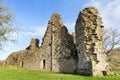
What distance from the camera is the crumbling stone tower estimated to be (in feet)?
93.2

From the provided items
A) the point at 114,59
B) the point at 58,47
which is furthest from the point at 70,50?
the point at 114,59

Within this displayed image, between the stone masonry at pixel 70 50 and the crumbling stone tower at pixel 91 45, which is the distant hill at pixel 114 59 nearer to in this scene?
the stone masonry at pixel 70 50

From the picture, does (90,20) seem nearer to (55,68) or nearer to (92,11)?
(92,11)

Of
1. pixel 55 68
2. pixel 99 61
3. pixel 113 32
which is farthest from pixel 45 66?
pixel 113 32

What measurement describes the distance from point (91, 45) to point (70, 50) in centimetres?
604

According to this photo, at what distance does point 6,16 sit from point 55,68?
984 cm

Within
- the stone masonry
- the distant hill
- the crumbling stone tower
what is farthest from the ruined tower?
the distant hill

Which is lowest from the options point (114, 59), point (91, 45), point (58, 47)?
point (91, 45)

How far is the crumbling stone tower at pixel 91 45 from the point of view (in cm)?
2841

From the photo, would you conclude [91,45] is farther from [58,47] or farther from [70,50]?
[58,47]

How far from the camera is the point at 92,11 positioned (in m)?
30.4

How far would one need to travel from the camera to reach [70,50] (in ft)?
114

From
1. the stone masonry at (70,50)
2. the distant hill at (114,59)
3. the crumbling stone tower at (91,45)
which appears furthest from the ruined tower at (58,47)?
the distant hill at (114,59)

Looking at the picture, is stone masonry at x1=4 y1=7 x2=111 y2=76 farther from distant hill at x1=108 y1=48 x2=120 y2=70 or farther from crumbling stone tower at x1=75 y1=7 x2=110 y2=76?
distant hill at x1=108 y1=48 x2=120 y2=70
